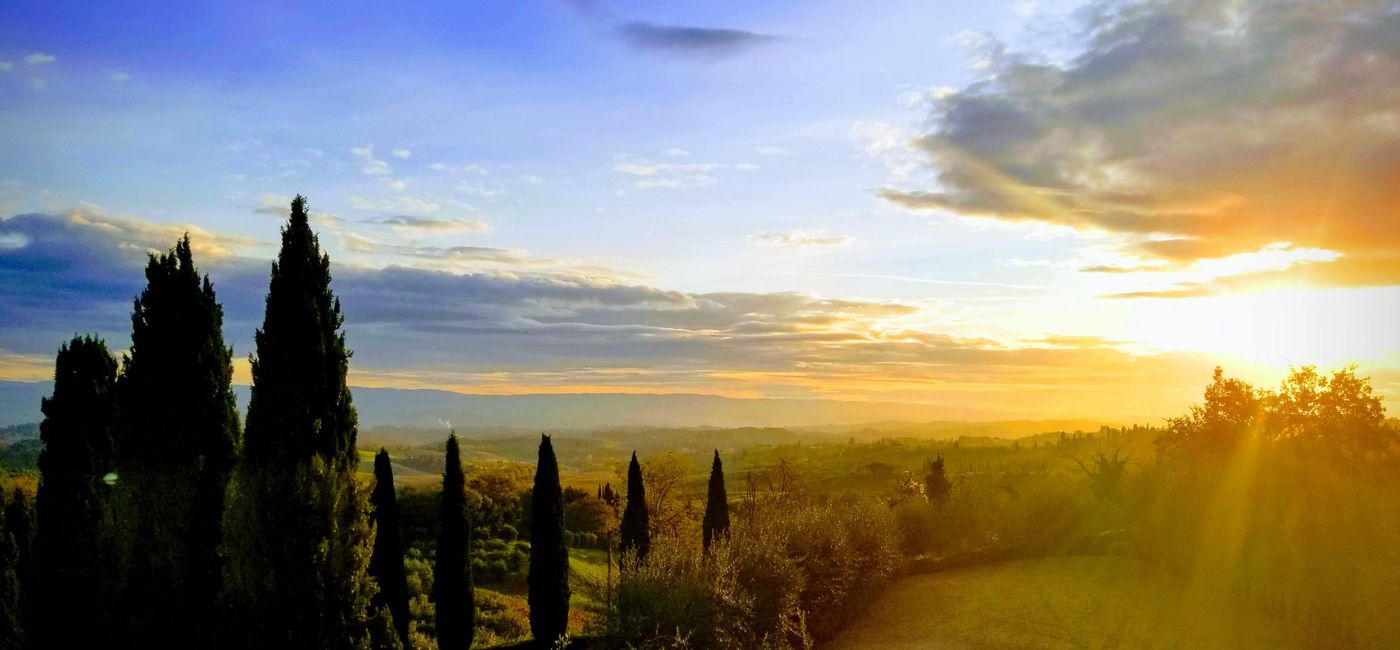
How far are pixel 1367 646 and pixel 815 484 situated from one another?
192 feet

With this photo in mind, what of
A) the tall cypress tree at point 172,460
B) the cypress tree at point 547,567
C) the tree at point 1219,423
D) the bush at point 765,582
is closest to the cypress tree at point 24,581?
the tall cypress tree at point 172,460

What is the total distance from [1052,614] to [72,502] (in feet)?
66.9

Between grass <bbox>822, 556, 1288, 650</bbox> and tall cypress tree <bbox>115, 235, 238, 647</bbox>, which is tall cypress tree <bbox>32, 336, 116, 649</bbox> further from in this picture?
grass <bbox>822, 556, 1288, 650</bbox>

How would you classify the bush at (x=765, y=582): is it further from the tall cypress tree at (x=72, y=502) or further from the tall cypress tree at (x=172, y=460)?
the tall cypress tree at (x=72, y=502)

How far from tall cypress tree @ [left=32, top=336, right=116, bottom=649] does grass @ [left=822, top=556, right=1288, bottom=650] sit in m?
15.3

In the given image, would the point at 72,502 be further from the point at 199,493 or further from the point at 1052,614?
the point at 1052,614

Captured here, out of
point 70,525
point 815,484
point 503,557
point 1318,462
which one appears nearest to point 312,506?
point 70,525

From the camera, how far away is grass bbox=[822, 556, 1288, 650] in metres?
15.3

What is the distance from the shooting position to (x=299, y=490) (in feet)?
42.0

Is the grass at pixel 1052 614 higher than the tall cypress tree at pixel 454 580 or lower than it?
higher

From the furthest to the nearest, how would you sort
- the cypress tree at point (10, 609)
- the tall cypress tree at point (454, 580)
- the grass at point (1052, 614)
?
the tall cypress tree at point (454, 580) < the cypress tree at point (10, 609) < the grass at point (1052, 614)

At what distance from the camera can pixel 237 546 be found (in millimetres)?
13000

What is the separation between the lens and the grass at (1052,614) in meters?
15.3

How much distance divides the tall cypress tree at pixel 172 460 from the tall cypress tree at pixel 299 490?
5.34 ft
